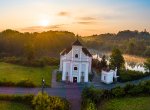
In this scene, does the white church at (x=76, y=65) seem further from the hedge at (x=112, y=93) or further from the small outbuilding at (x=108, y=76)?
Answer: the hedge at (x=112, y=93)

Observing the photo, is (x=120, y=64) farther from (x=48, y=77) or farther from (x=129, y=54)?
(x=129, y=54)

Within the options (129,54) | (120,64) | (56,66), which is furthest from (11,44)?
(129,54)

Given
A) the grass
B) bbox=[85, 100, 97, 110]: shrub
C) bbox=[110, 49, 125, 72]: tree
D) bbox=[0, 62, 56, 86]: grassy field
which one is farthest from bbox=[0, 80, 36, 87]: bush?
bbox=[110, 49, 125, 72]: tree

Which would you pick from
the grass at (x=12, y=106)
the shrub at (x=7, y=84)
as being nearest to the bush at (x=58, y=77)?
the shrub at (x=7, y=84)

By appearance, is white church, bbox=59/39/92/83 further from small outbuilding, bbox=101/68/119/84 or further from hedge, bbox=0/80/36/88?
hedge, bbox=0/80/36/88

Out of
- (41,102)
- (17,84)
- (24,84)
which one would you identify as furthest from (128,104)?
(17,84)
